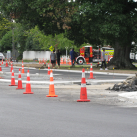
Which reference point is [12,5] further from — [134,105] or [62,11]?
[134,105]

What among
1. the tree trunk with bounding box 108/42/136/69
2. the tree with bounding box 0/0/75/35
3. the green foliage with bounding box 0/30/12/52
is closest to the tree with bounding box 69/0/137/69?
the tree trunk with bounding box 108/42/136/69

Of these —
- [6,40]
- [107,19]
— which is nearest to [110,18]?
[107,19]

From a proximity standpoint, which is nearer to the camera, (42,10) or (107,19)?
(107,19)

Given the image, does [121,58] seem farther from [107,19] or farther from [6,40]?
[6,40]

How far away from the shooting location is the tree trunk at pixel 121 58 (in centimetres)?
3412

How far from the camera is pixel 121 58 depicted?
1352 inches

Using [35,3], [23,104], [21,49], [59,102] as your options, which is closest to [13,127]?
[23,104]

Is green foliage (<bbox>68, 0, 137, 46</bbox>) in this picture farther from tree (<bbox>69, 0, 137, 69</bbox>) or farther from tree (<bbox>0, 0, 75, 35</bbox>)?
tree (<bbox>0, 0, 75, 35</bbox>)

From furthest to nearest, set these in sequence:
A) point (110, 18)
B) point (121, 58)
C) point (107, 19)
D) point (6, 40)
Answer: point (6, 40), point (121, 58), point (107, 19), point (110, 18)

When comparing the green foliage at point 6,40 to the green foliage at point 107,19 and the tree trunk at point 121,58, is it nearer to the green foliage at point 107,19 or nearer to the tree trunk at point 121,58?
the tree trunk at point 121,58

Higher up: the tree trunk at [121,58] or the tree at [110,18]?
the tree at [110,18]

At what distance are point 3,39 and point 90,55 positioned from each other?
121ft

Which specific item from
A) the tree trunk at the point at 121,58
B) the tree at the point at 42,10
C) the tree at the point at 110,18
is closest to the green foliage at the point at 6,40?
the tree at the point at 42,10

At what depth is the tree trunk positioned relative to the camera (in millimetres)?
34125
